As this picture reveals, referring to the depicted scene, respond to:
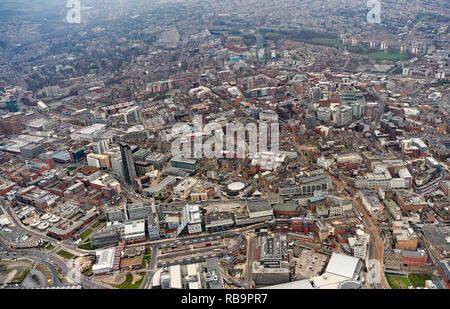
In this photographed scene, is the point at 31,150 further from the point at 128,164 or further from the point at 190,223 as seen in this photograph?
the point at 190,223

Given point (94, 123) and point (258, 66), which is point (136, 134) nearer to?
point (94, 123)

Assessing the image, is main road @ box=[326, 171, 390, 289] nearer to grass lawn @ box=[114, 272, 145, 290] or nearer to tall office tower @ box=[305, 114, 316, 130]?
tall office tower @ box=[305, 114, 316, 130]

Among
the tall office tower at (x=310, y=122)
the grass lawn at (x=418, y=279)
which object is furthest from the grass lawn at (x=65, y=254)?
the tall office tower at (x=310, y=122)

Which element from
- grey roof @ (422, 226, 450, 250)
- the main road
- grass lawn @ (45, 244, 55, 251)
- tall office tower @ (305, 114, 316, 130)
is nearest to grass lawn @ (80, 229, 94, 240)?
grass lawn @ (45, 244, 55, 251)

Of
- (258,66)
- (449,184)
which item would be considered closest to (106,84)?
(258,66)

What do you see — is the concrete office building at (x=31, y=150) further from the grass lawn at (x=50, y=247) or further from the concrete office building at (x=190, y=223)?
the concrete office building at (x=190, y=223)

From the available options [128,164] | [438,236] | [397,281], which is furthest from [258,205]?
[128,164]
